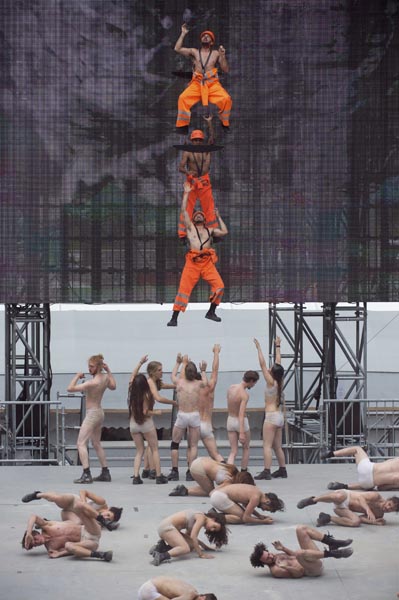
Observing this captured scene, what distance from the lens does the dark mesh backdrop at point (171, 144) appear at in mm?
16953

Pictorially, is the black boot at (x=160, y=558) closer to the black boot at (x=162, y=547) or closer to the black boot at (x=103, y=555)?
the black boot at (x=162, y=547)

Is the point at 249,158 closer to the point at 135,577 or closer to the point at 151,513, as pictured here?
the point at 151,513

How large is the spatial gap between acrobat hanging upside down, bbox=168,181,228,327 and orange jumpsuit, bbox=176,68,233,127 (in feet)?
2.79

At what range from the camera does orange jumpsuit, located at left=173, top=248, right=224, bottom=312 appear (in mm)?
15534


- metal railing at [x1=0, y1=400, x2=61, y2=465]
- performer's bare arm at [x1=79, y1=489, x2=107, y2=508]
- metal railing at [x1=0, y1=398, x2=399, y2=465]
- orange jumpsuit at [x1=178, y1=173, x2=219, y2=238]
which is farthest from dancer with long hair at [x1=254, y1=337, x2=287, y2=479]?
metal railing at [x1=0, y1=400, x2=61, y2=465]

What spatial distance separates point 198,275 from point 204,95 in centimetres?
208

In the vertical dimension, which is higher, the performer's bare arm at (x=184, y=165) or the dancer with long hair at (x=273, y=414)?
the performer's bare arm at (x=184, y=165)

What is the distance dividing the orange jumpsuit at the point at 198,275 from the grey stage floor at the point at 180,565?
113 inches

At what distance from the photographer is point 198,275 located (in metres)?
15.7

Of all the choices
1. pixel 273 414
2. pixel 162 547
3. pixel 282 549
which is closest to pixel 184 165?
pixel 273 414

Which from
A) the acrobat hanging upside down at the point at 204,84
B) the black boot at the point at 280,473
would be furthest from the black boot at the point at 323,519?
the acrobat hanging upside down at the point at 204,84

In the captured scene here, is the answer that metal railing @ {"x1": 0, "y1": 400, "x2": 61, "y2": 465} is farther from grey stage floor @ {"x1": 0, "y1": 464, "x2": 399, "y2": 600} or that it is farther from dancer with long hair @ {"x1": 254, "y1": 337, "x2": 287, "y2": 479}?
grey stage floor @ {"x1": 0, "y1": 464, "x2": 399, "y2": 600}

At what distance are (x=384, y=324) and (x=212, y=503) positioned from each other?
18445mm

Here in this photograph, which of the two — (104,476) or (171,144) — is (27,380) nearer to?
(171,144)
